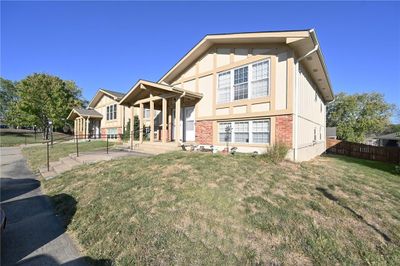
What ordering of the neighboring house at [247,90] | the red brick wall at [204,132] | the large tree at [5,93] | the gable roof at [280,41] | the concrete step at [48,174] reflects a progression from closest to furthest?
the concrete step at [48,174] < the gable roof at [280,41] < the neighboring house at [247,90] < the red brick wall at [204,132] < the large tree at [5,93]

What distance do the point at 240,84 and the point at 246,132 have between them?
8.17 ft

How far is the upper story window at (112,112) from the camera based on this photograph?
2575cm

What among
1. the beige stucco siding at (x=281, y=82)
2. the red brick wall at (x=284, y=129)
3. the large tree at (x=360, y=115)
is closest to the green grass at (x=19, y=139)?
the red brick wall at (x=284, y=129)

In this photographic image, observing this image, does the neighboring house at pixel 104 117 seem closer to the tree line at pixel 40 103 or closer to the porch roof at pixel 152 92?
the tree line at pixel 40 103

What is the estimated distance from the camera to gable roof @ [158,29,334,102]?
9.15 m

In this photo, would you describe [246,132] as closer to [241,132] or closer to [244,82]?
[241,132]

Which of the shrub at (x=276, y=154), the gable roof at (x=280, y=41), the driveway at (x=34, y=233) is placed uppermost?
the gable roof at (x=280, y=41)

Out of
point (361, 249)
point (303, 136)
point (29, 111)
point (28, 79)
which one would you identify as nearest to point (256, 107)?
A: point (303, 136)

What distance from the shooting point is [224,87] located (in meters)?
12.2

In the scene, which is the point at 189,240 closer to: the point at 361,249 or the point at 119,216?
the point at 119,216

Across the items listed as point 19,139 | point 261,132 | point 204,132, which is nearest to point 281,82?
point 261,132

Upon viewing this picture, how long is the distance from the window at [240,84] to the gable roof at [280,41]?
1.45m

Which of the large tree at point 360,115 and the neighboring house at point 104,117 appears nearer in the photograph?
the neighboring house at point 104,117

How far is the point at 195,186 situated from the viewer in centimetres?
567
